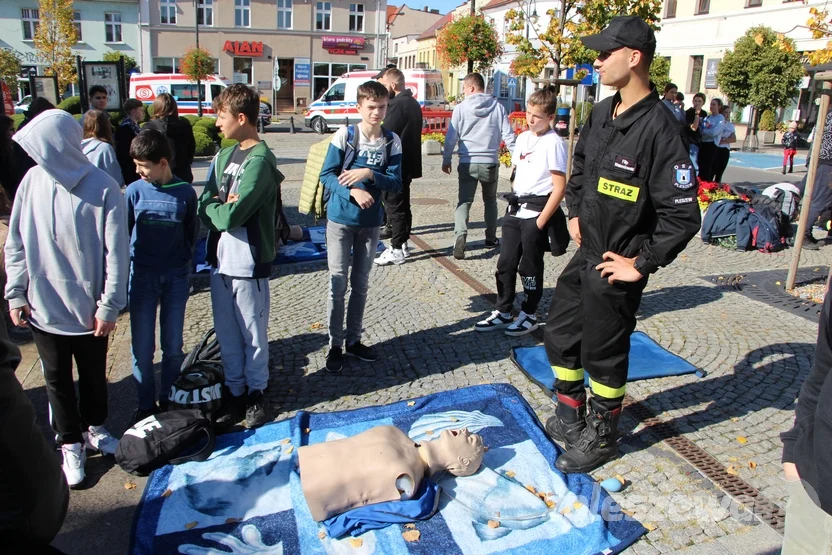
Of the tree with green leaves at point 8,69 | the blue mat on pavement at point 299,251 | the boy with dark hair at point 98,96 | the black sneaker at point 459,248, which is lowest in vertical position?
the blue mat on pavement at point 299,251

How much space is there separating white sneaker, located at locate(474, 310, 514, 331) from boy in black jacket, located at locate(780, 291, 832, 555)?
11.8 ft

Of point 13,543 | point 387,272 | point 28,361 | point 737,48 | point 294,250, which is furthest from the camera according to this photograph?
point 737,48

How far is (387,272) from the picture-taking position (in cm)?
745

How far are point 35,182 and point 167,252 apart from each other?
2.64 feet

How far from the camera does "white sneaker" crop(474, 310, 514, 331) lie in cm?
568

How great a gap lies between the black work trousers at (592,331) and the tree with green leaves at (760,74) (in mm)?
23452

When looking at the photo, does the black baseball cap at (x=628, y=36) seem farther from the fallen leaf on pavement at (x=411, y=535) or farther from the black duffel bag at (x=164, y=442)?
the black duffel bag at (x=164, y=442)

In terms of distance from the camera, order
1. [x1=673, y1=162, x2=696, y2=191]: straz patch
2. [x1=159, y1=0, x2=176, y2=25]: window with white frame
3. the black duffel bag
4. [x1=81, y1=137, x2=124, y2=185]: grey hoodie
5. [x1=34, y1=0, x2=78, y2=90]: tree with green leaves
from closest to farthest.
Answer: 1. [x1=673, y1=162, x2=696, y2=191]: straz patch
2. the black duffel bag
3. [x1=81, y1=137, x2=124, y2=185]: grey hoodie
4. [x1=34, y1=0, x2=78, y2=90]: tree with green leaves
5. [x1=159, y1=0, x2=176, y2=25]: window with white frame

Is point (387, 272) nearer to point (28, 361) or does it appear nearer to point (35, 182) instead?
point (28, 361)

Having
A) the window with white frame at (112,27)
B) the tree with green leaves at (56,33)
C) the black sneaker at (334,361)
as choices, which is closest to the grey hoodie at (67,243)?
the black sneaker at (334,361)

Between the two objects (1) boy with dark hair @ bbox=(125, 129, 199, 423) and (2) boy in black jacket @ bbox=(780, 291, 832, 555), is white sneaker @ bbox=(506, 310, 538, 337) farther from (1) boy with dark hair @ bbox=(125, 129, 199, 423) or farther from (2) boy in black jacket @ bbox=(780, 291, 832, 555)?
(2) boy in black jacket @ bbox=(780, 291, 832, 555)

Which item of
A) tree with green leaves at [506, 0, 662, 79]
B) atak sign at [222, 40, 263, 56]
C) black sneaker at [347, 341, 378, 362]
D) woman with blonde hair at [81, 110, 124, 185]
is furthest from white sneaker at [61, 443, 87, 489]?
atak sign at [222, 40, 263, 56]

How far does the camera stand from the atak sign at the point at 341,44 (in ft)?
155

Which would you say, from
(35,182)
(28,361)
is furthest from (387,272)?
(35,182)
